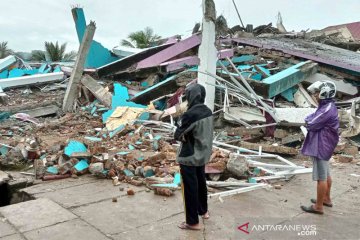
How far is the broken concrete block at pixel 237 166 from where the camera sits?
5.62 m

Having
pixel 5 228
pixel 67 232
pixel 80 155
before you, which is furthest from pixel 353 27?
pixel 5 228

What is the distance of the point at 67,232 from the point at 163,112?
5.65m

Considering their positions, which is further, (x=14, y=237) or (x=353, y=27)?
(x=353, y=27)

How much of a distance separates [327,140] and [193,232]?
6.26ft

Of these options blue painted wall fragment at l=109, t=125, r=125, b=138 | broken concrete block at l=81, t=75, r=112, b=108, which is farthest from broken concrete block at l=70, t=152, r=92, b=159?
broken concrete block at l=81, t=75, r=112, b=108

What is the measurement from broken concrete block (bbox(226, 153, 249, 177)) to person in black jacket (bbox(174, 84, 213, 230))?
1.66 m

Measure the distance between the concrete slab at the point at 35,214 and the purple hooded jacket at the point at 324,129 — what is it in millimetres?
2922

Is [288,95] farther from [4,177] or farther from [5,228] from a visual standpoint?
[5,228]

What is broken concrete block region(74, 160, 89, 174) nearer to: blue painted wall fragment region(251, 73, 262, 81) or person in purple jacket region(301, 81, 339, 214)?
person in purple jacket region(301, 81, 339, 214)

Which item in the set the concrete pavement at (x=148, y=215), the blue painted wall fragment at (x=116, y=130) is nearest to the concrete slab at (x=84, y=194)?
the concrete pavement at (x=148, y=215)

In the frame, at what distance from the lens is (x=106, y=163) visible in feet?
19.6

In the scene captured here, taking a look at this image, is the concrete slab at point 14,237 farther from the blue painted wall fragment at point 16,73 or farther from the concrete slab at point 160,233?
the blue painted wall fragment at point 16,73

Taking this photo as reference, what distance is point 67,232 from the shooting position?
12.8 ft

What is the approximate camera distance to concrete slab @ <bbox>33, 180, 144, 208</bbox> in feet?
15.9
